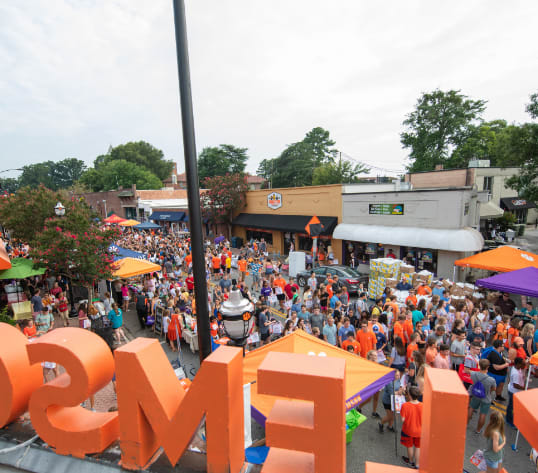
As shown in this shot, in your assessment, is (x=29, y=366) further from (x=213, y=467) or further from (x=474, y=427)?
(x=474, y=427)

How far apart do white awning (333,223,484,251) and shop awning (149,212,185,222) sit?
2042 centimetres

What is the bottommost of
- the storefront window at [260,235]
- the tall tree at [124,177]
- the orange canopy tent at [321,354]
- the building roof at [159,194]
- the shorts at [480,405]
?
the shorts at [480,405]

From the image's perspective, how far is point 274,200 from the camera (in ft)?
89.4

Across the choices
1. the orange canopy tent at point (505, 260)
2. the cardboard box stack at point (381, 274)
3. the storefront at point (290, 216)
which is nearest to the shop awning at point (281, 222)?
the storefront at point (290, 216)

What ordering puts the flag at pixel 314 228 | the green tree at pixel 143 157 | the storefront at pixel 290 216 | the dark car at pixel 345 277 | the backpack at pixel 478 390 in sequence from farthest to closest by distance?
the green tree at pixel 143 157 < the storefront at pixel 290 216 < the flag at pixel 314 228 < the dark car at pixel 345 277 < the backpack at pixel 478 390

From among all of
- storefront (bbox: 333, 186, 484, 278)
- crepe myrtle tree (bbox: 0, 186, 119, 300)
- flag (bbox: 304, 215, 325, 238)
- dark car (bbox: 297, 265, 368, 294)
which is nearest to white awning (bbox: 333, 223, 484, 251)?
storefront (bbox: 333, 186, 484, 278)

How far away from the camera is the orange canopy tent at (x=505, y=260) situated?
12.5 meters

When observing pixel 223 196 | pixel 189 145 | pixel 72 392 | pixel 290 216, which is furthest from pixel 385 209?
pixel 72 392

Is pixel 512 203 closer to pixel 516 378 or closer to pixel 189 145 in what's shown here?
pixel 516 378

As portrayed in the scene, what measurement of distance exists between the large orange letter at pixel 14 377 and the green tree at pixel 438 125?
47312 millimetres

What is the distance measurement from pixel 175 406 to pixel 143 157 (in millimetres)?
92094

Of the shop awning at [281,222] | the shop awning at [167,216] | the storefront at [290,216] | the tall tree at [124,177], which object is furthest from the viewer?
the tall tree at [124,177]

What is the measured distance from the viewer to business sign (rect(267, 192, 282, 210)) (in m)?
26.8

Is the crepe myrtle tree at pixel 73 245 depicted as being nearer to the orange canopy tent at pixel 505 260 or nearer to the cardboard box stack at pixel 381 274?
the cardboard box stack at pixel 381 274
